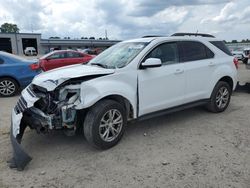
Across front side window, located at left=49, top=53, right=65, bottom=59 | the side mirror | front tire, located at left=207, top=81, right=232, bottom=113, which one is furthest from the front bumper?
front side window, located at left=49, top=53, right=65, bottom=59

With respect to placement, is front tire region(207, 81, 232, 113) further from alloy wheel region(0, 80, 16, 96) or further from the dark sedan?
alloy wheel region(0, 80, 16, 96)

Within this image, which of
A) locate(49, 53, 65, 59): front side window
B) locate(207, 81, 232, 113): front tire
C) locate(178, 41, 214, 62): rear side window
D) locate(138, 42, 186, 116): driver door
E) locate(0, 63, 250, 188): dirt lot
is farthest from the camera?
locate(49, 53, 65, 59): front side window

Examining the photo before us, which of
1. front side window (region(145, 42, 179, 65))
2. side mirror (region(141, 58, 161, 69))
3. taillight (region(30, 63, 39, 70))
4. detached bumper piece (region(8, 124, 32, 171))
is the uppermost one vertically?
front side window (region(145, 42, 179, 65))

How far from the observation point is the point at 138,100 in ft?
15.4

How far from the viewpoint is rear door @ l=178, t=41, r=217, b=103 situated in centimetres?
546

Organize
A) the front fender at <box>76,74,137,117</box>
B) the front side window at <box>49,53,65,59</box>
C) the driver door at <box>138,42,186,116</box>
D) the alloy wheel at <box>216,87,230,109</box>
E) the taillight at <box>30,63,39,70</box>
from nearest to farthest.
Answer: the front fender at <box>76,74,137,117</box>, the driver door at <box>138,42,186,116</box>, the alloy wheel at <box>216,87,230,109</box>, the taillight at <box>30,63,39,70</box>, the front side window at <box>49,53,65,59</box>

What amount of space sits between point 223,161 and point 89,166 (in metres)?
1.95

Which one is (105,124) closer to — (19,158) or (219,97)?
(19,158)

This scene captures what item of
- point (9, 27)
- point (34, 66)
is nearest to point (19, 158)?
point (34, 66)

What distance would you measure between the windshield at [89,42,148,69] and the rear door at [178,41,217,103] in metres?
0.98

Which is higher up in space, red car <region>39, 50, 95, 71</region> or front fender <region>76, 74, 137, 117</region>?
red car <region>39, 50, 95, 71</region>

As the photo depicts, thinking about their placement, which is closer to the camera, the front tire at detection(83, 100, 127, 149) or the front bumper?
the front bumper

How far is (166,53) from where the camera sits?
5.21 m

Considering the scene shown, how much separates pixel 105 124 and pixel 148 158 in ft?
2.80
